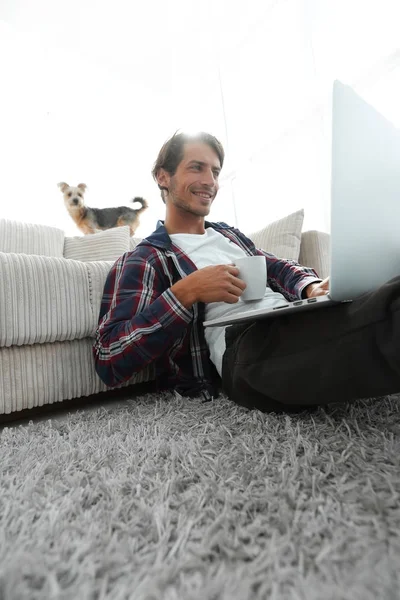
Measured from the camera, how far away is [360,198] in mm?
505

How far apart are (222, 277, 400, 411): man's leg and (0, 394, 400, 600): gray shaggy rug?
0.23ft

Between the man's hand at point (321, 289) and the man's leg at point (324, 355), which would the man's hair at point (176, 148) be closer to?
the man's hand at point (321, 289)

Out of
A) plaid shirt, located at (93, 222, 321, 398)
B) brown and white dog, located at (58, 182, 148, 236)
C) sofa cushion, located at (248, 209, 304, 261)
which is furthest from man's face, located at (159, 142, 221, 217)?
brown and white dog, located at (58, 182, 148, 236)

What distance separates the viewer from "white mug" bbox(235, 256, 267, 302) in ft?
2.53

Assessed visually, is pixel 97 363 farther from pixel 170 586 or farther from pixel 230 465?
pixel 170 586

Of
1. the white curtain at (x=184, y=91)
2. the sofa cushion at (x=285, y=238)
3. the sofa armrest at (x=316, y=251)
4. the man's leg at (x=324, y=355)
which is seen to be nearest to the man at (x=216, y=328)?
the man's leg at (x=324, y=355)

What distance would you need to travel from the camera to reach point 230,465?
1.66 feet

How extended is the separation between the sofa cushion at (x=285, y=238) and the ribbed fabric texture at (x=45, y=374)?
88cm

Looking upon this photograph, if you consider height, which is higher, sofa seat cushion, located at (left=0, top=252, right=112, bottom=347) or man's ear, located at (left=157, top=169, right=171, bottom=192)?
man's ear, located at (left=157, top=169, right=171, bottom=192)

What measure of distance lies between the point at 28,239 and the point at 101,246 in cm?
42

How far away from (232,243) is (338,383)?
27.9 inches

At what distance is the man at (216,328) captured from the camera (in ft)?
1.65

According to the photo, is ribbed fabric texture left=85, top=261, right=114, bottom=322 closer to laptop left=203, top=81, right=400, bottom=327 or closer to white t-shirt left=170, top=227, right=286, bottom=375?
white t-shirt left=170, top=227, right=286, bottom=375

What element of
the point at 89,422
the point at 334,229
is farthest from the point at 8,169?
the point at 334,229
